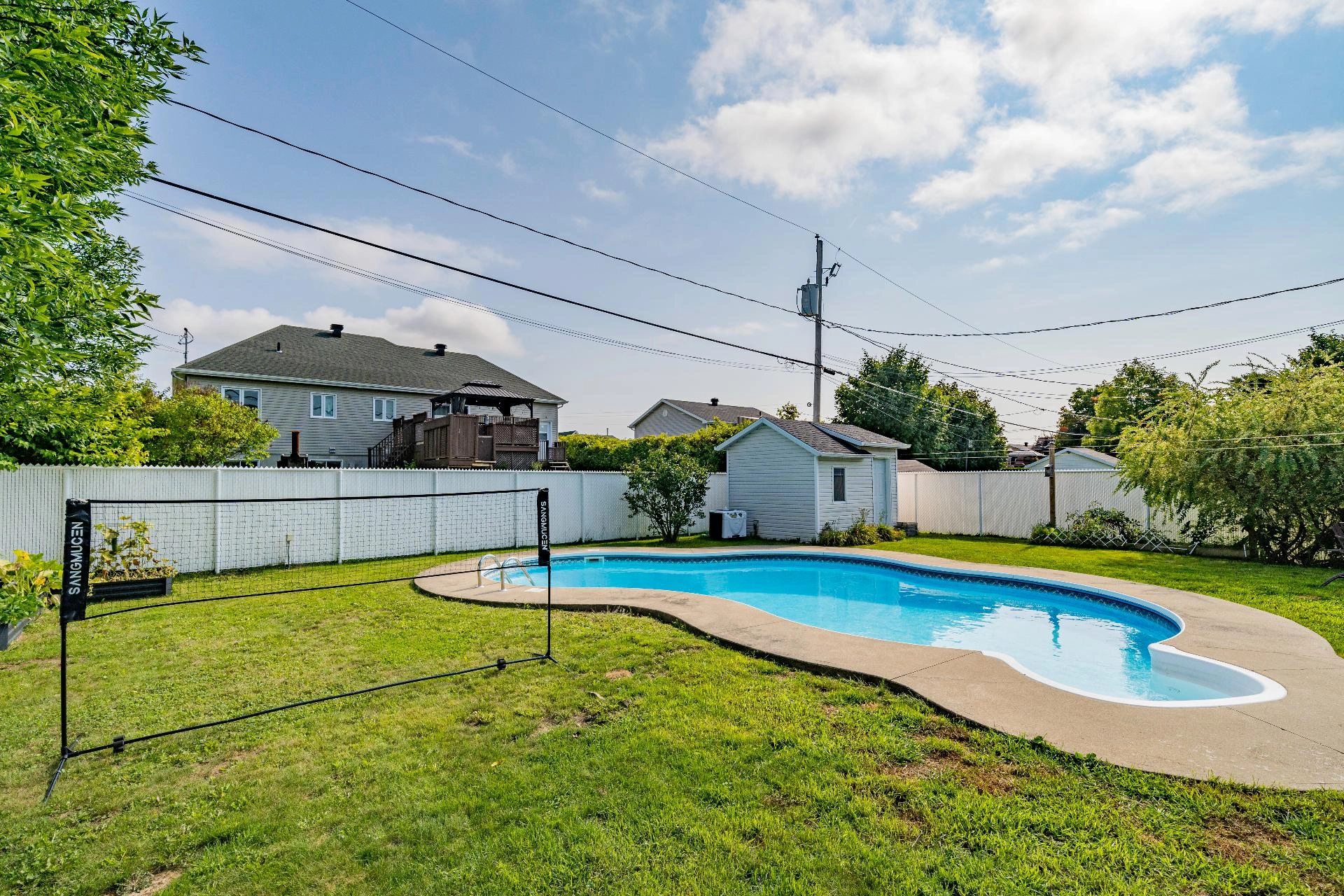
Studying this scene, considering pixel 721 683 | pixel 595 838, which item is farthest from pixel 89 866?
pixel 721 683

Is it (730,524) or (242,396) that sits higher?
(242,396)

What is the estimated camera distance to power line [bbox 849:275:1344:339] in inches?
476

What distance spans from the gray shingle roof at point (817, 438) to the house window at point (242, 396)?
1812 cm

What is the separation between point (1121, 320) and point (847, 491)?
9.22 m

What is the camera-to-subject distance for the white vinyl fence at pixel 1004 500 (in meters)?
15.8

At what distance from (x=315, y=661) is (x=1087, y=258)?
18.6 meters

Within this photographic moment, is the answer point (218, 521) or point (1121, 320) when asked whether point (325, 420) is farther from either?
point (1121, 320)

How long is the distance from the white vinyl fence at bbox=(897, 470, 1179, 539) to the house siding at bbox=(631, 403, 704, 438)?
1422 cm

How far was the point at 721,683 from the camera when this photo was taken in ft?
16.1

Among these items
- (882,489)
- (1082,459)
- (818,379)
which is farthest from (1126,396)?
(818,379)

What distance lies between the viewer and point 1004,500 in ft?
59.0

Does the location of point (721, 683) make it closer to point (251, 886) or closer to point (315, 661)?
point (251, 886)

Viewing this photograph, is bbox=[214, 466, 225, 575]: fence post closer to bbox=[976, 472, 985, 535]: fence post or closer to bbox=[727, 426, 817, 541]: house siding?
bbox=[727, 426, 817, 541]: house siding

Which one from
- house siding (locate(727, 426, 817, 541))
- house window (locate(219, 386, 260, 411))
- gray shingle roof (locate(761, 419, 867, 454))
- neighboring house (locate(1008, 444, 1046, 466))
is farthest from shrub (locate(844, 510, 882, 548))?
neighboring house (locate(1008, 444, 1046, 466))
